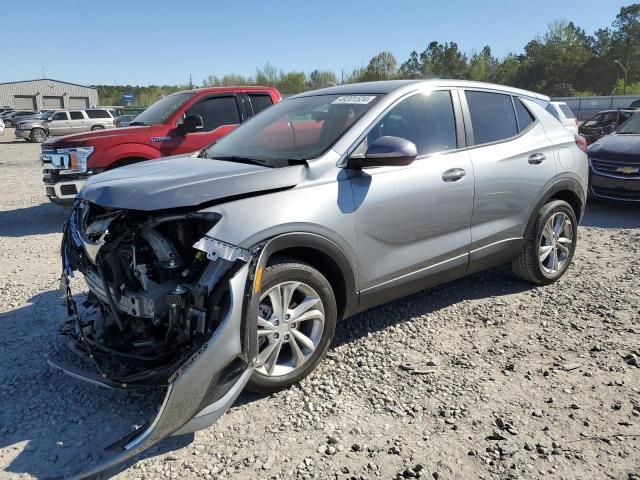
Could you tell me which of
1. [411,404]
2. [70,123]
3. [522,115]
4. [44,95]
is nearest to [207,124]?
[522,115]

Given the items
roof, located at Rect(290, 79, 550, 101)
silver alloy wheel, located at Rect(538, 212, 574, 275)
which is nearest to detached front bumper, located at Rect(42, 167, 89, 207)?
roof, located at Rect(290, 79, 550, 101)

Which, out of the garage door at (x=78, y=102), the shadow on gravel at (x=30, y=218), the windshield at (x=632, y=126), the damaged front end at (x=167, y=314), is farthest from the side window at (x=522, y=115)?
the garage door at (x=78, y=102)

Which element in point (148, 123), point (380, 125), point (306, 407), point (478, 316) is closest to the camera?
→ point (306, 407)

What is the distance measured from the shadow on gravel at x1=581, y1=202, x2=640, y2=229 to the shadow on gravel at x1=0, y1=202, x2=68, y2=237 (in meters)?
7.90

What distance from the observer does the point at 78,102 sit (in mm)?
85500

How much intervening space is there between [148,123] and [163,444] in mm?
6262

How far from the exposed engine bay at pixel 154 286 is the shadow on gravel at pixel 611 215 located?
21.7ft

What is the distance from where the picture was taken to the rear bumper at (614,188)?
818 centimetres

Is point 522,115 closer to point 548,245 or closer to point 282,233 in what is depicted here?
point 548,245

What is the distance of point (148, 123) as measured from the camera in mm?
8078

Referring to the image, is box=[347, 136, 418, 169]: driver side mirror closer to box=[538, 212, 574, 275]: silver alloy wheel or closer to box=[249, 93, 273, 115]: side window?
box=[538, 212, 574, 275]: silver alloy wheel

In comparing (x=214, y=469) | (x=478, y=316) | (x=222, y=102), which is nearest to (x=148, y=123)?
(x=222, y=102)

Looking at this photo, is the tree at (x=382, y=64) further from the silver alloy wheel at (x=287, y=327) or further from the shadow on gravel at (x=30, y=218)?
the silver alloy wheel at (x=287, y=327)

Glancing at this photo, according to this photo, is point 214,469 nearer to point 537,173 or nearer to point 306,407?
point 306,407
